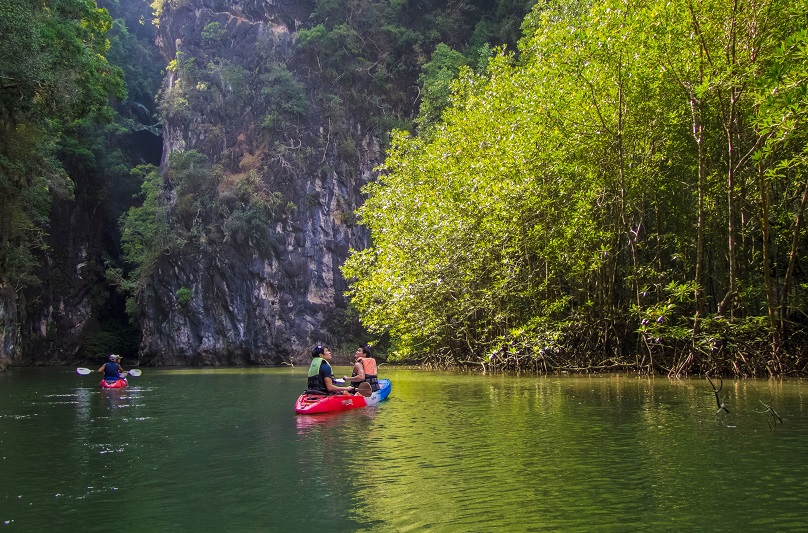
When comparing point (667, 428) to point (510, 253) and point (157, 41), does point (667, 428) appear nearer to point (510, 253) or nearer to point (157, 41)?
point (510, 253)

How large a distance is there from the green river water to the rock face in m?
28.0

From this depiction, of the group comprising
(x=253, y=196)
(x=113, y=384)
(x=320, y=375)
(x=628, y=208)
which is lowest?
(x=113, y=384)

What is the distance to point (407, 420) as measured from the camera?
10.8m

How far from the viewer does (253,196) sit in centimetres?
4069

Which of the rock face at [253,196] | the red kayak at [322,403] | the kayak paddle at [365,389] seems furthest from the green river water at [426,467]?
the rock face at [253,196]

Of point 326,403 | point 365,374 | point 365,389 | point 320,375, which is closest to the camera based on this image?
point 326,403

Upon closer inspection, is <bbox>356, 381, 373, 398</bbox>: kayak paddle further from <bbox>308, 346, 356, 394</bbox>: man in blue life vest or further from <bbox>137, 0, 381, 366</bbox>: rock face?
<bbox>137, 0, 381, 366</bbox>: rock face

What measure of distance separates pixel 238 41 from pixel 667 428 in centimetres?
4108

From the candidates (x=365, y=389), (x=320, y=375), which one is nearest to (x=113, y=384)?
(x=365, y=389)

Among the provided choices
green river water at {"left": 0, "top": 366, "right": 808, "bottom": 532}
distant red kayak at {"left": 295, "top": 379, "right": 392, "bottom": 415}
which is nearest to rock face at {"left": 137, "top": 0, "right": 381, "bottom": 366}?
distant red kayak at {"left": 295, "top": 379, "right": 392, "bottom": 415}

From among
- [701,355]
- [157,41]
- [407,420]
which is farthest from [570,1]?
[157,41]

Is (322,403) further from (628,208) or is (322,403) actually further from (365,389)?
(628,208)

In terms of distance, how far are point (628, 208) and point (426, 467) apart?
11.9 metres

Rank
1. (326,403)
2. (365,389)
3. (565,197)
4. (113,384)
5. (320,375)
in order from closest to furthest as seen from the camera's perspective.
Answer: (326,403) → (320,375) → (365,389) → (113,384) → (565,197)
